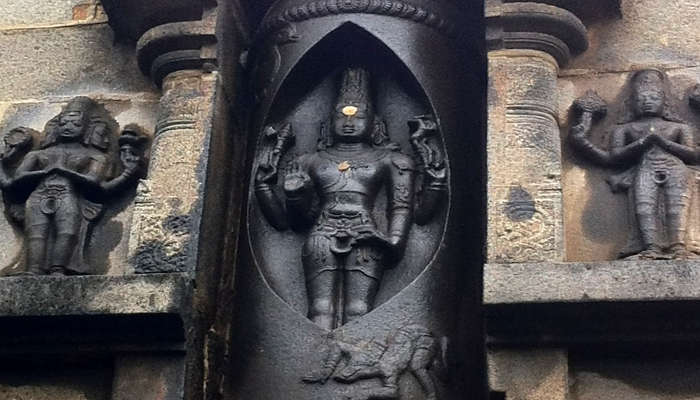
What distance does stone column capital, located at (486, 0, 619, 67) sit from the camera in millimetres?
5637

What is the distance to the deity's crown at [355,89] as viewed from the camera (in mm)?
5918

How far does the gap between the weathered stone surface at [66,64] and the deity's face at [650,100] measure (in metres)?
2.50

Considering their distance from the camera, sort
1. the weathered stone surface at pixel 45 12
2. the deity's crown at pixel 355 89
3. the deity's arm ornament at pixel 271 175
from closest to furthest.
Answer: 1. the deity's arm ornament at pixel 271 175
2. the deity's crown at pixel 355 89
3. the weathered stone surface at pixel 45 12

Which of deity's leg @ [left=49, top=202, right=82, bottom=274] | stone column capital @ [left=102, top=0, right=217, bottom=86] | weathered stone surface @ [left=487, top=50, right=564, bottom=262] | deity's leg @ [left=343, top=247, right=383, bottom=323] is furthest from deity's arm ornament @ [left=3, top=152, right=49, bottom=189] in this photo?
weathered stone surface @ [left=487, top=50, right=564, bottom=262]

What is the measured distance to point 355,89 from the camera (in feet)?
19.6

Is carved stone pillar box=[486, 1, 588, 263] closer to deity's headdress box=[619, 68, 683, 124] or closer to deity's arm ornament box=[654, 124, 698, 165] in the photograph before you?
deity's headdress box=[619, 68, 683, 124]

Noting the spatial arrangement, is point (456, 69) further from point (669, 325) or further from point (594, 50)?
point (669, 325)

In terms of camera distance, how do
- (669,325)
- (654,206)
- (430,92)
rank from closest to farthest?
1. (669,325)
2. (654,206)
3. (430,92)

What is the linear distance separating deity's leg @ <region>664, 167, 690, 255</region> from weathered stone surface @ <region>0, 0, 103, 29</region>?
3294 mm

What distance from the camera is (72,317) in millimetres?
5062

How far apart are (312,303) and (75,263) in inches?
45.3

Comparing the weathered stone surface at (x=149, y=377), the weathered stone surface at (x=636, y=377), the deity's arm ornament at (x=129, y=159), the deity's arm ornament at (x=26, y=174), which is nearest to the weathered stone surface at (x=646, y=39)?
the weathered stone surface at (x=636, y=377)

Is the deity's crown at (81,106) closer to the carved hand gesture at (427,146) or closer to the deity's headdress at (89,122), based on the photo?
the deity's headdress at (89,122)

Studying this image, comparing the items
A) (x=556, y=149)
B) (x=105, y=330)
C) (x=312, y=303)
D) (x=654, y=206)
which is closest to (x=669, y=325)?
(x=654, y=206)
